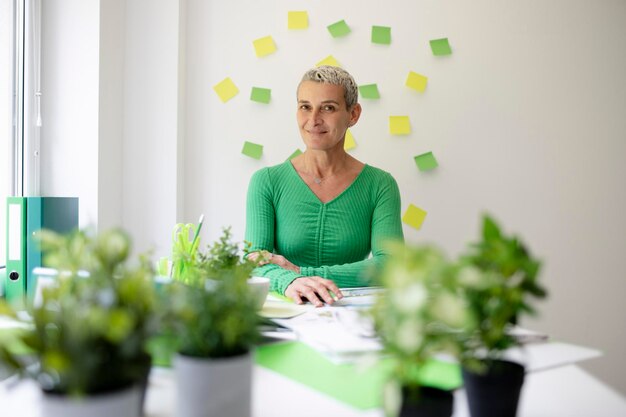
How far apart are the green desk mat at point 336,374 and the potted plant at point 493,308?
9 centimetres

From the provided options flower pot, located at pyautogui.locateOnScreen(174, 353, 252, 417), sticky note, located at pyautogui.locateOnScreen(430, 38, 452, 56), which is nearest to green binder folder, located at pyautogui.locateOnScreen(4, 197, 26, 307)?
flower pot, located at pyautogui.locateOnScreen(174, 353, 252, 417)

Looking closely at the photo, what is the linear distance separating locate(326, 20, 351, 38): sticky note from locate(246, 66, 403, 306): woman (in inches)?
21.9

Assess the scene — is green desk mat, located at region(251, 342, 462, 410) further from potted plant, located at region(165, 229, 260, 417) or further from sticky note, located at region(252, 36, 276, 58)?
sticky note, located at region(252, 36, 276, 58)

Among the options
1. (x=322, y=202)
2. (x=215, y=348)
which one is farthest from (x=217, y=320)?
(x=322, y=202)

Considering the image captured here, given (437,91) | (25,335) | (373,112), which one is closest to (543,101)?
(437,91)

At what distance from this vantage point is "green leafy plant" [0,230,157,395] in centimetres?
41

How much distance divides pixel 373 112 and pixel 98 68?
3.65 ft

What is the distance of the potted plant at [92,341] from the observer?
0.41 meters

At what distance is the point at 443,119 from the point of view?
2.34 m

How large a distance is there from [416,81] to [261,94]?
0.67 meters

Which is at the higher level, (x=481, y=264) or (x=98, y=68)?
(x=98, y=68)

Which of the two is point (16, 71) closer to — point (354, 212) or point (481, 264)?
point (354, 212)

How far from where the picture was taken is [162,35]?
2.26 meters

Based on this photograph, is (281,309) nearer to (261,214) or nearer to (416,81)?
(261,214)
